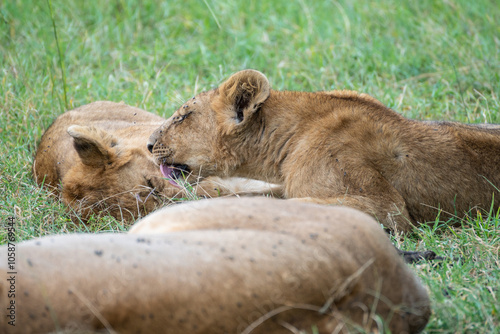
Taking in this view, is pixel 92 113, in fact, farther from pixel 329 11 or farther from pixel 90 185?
pixel 329 11

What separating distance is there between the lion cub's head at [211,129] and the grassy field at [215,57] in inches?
25.9

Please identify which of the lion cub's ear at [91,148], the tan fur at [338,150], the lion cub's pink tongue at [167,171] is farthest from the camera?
the lion cub's pink tongue at [167,171]

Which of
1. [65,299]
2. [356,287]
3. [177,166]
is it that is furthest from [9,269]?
[177,166]

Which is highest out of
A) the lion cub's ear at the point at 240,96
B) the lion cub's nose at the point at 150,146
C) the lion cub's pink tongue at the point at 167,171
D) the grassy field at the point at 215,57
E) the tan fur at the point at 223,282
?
the tan fur at the point at 223,282

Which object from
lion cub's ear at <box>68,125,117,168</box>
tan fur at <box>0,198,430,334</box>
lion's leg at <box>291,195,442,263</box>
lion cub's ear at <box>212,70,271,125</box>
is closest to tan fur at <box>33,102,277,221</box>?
lion cub's ear at <box>68,125,117,168</box>

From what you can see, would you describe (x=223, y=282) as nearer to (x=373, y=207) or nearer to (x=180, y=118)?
(x=373, y=207)

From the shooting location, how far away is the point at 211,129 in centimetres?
490

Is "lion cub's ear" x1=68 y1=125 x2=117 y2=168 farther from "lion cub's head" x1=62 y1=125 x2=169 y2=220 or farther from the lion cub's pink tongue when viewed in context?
the lion cub's pink tongue

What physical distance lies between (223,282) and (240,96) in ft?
8.30

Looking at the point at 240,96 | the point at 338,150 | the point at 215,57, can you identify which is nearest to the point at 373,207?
the point at 338,150

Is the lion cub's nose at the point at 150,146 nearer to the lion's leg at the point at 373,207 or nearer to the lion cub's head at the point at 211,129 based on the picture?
the lion cub's head at the point at 211,129

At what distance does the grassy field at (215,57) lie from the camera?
20.6 feet

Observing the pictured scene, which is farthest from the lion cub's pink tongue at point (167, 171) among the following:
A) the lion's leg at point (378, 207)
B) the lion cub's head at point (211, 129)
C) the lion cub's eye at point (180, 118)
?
the lion's leg at point (378, 207)

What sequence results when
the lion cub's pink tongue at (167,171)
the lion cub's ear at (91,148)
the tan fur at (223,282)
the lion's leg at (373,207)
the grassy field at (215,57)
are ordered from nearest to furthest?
the tan fur at (223,282), the lion's leg at (373,207), the lion cub's ear at (91,148), the lion cub's pink tongue at (167,171), the grassy field at (215,57)
